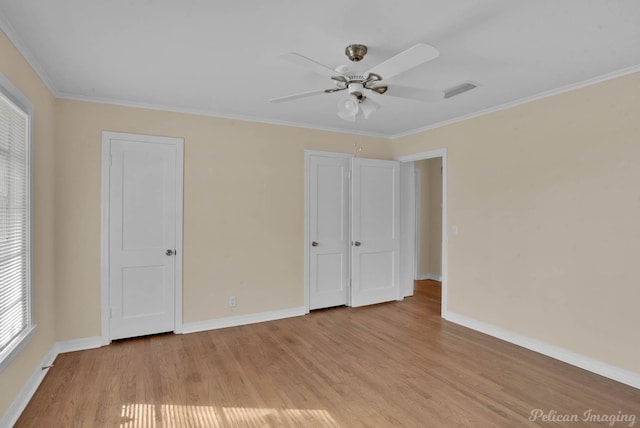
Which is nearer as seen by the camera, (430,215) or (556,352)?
(556,352)

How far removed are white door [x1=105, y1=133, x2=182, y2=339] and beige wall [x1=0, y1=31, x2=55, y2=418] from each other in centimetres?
49

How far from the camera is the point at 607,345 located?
2.80 metres

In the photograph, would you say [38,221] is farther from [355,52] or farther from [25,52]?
[355,52]

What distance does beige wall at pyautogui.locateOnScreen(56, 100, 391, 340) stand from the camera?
3287mm

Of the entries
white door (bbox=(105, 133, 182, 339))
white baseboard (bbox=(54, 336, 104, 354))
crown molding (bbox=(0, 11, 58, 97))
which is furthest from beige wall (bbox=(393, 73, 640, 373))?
crown molding (bbox=(0, 11, 58, 97))

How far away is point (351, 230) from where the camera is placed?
470 cm

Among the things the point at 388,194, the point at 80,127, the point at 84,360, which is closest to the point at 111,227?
the point at 80,127

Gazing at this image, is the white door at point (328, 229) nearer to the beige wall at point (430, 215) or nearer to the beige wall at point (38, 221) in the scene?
the beige wall at point (430, 215)

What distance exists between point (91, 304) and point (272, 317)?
6.23 ft

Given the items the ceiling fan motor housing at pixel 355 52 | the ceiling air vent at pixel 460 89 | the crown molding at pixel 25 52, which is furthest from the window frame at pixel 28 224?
the ceiling air vent at pixel 460 89

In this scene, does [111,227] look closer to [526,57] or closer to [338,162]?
[338,162]

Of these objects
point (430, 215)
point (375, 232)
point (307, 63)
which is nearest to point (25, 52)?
point (307, 63)

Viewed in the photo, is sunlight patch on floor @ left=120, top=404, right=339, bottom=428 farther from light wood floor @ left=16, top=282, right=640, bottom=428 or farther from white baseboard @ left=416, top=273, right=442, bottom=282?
white baseboard @ left=416, top=273, right=442, bottom=282

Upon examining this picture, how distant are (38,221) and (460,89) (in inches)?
147
